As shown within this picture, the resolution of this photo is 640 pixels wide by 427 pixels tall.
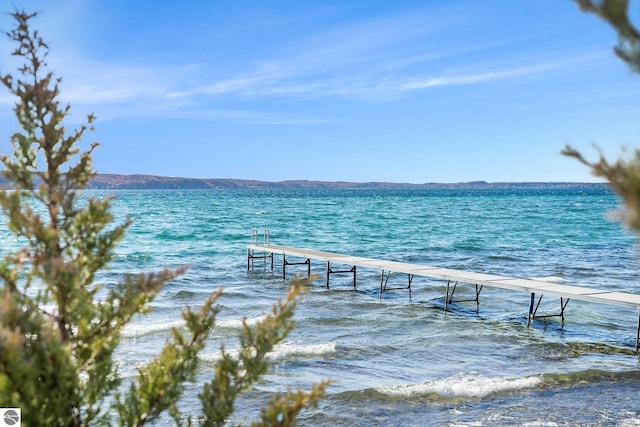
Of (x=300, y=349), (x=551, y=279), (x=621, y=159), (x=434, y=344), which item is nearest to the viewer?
(x=621, y=159)

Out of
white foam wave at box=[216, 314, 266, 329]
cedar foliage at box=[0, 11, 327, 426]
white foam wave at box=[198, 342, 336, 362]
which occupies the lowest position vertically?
white foam wave at box=[216, 314, 266, 329]

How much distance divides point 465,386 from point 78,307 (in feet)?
25.2

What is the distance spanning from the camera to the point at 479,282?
16.0 meters

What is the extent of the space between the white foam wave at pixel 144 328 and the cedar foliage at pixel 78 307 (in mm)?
10218

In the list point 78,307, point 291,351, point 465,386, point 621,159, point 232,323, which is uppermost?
point 621,159

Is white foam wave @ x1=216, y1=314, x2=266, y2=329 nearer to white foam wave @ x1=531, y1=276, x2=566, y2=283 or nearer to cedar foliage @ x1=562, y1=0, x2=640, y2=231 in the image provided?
white foam wave @ x1=531, y1=276, x2=566, y2=283

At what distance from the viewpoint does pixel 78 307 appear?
3592 millimetres

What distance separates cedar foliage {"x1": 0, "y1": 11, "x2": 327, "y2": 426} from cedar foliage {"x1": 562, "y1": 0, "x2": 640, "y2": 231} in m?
1.77

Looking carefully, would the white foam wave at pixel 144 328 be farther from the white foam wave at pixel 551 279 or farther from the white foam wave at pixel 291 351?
the white foam wave at pixel 551 279

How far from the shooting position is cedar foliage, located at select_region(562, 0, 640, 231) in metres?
2.30

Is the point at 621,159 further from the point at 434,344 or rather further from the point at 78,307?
the point at 434,344

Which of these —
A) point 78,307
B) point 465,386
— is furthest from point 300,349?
point 78,307

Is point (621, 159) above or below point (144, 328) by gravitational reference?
above

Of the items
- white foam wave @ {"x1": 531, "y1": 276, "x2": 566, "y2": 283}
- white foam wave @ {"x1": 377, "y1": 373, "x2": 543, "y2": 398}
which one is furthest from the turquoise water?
white foam wave @ {"x1": 531, "y1": 276, "x2": 566, "y2": 283}
